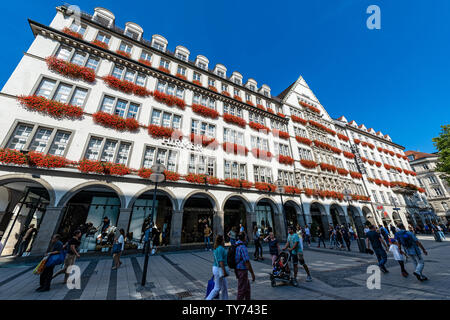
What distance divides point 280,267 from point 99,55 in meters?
20.6

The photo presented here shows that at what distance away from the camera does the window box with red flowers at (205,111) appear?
18047 millimetres

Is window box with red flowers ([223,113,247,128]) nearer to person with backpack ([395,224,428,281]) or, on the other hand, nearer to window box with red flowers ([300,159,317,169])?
window box with red flowers ([300,159,317,169])

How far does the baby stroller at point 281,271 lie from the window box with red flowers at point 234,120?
636 inches

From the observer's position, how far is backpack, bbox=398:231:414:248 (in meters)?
5.79

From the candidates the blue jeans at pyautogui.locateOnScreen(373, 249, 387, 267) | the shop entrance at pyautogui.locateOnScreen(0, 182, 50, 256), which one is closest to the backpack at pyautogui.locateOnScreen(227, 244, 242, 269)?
the blue jeans at pyautogui.locateOnScreen(373, 249, 387, 267)

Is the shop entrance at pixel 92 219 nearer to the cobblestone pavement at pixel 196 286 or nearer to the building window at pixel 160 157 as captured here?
the building window at pixel 160 157

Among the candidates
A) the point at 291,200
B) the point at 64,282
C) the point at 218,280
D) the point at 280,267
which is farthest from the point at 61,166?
the point at 291,200

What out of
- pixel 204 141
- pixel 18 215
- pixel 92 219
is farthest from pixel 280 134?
pixel 18 215

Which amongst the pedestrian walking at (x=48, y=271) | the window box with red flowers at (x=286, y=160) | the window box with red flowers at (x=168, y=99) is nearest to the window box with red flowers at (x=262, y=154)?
the window box with red flowers at (x=286, y=160)

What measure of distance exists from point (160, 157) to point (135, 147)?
6.82ft

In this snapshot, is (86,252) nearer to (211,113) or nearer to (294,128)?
(211,113)

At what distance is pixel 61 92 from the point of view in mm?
12859

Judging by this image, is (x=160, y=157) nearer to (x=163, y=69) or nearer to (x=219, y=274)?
(x=163, y=69)

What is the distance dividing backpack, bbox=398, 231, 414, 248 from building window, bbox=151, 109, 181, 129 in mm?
16185
